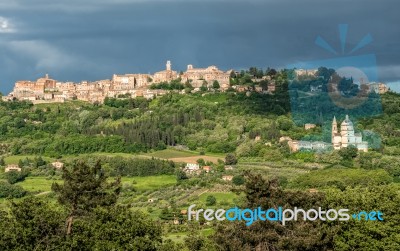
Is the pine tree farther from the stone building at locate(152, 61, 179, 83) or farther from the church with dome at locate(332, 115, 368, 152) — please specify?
the stone building at locate(152, 61, 179, 83)

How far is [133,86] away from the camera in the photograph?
102500 mm

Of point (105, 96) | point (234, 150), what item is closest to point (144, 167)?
point (234, 150)

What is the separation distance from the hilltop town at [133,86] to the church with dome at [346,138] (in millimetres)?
27099

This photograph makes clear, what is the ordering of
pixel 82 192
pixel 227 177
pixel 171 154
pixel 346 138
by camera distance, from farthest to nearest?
pixel 171 154, pixel 346 138, pixel 227 177, pixel 82 192

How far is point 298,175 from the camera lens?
4991 cm

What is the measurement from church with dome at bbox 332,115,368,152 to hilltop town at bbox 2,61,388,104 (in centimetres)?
2710

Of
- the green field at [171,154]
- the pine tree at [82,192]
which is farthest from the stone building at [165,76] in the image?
the pine tree at [82,192]

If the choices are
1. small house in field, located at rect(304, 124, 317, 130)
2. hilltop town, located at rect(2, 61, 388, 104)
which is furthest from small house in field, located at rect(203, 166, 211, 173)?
hilltop town, located at rect(2, 61, 388, 104)

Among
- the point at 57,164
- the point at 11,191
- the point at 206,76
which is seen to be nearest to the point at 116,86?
the point at 206,76

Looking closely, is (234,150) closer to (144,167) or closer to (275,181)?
(144,167)

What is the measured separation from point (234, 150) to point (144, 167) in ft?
34.9

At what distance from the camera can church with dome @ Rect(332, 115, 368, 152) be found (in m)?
57.6

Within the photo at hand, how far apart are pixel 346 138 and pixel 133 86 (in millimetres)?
50150

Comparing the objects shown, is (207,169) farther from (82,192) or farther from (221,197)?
(82,192)
